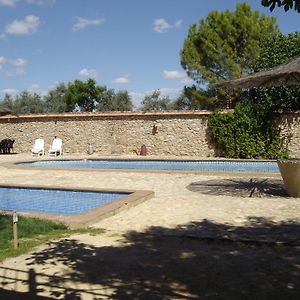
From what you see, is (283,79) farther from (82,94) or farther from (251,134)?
(82,94)

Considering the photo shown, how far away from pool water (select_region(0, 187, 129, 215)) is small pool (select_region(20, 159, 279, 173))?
22.2 feet

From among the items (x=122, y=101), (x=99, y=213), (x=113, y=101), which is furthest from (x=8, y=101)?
(x=99, y=213)

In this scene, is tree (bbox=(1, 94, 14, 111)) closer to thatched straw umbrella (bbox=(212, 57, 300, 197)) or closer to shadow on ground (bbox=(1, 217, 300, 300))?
thatched straw umbrella (bbox=(212, 57, 300, 197))

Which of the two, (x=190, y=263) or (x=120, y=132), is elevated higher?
(x=120, y=132)

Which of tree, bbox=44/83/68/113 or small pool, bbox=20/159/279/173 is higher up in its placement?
tree, bbox=44/83/68/113

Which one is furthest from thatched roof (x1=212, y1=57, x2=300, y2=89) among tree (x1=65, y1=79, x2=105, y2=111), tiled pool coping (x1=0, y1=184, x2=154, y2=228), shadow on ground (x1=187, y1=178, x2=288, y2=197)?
tree (x1=65, y1=79, x2=105, y2=111)

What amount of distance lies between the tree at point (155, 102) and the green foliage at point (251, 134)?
110 feet

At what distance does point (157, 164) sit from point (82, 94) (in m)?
26.7

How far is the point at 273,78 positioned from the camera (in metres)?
8.84

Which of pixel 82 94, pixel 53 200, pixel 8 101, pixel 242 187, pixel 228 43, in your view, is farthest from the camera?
pixel 8 101

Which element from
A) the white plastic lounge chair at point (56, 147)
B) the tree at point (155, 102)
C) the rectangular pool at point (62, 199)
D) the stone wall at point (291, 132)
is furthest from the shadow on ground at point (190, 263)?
the tree at point (155, 102)

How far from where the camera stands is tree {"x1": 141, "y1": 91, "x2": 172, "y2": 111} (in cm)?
5469

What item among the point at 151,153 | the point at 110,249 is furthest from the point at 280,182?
the point at 151,153

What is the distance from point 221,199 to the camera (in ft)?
28.8
